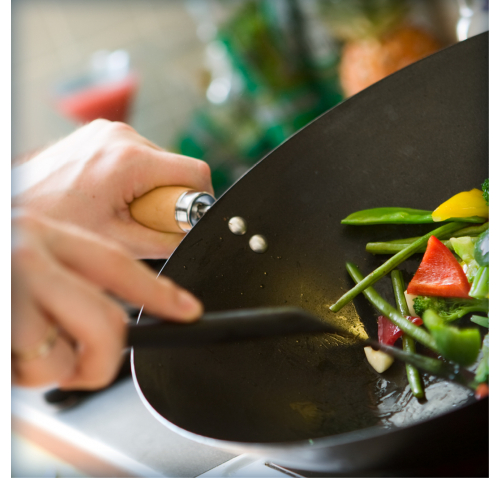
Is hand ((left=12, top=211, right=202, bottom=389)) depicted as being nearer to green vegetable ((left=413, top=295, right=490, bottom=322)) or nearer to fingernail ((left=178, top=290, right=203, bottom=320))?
fingernail ((left=178, top=290, right=203, bottom=320))

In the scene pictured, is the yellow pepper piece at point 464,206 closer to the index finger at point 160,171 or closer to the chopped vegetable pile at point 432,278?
the chopped vegetable pile at point 432,278

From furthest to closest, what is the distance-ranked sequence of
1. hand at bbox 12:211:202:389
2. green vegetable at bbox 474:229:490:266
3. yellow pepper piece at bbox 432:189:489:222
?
yellow pepper piece at bbox 432:189:489:222
green vegetable at bbox 474:229:490:266
hand at bbox 12:211:202:389

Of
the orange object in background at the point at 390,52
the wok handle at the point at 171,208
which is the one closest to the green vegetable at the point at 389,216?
the wok handle at the point at 171,208

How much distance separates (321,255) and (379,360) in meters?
0.19

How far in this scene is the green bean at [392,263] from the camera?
2.39ft

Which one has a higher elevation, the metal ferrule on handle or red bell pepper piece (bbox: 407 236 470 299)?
the metal ferrule on handle

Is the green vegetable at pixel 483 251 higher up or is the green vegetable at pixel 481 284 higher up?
the green vegetable at pixel 483 251

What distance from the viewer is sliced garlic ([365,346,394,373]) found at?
0.66 meters

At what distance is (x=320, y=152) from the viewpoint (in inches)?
32.3

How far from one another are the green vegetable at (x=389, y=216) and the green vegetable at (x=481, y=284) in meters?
0.14

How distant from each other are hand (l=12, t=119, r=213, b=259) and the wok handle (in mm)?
18

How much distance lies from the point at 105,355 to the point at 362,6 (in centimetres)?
159

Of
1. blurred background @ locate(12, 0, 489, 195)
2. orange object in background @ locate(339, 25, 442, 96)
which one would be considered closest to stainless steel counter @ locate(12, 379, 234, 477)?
blurred background @ locate(12, 0, 489, 195)

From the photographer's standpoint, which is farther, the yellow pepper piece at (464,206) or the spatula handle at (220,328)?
the yellow pepper piece at (464,206)
